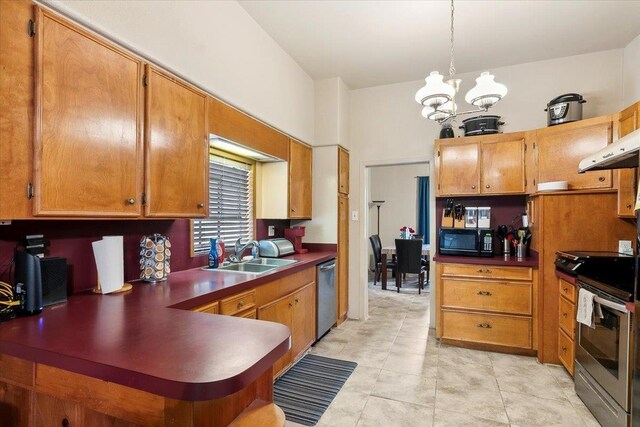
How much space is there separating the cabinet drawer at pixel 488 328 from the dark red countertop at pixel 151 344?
8.69ft

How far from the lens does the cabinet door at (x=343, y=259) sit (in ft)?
12.9

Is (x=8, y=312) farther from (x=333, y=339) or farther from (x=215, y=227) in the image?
(x=333, y=339)

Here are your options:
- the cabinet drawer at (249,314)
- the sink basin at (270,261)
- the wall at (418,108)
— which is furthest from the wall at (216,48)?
the cabinet drawer at (249,314)

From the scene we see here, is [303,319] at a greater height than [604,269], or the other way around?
[604,269]

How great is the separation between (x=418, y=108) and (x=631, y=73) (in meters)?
1.99

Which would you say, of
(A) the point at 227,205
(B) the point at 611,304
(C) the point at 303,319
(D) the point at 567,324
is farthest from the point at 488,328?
(A) the point at 227,205

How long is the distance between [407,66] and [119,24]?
288cm

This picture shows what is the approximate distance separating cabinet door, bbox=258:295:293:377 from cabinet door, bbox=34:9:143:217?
3.71 ft

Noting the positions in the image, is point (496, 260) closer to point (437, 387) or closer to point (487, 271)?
point (487, 271)

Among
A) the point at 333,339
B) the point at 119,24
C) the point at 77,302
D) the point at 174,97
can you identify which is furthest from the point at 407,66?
the point at 77,302

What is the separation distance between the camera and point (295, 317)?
2.81m

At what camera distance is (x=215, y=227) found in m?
2.91

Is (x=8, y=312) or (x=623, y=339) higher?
(x=8, y=312)

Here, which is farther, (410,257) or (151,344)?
(410,257)
